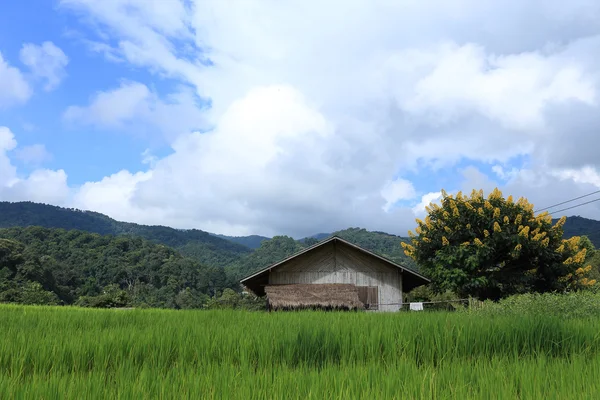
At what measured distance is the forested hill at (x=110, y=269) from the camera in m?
45.7

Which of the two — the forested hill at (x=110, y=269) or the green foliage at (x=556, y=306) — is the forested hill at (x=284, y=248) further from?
the green foliage at (x=556, y=306)

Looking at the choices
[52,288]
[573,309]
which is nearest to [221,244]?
[52,288]

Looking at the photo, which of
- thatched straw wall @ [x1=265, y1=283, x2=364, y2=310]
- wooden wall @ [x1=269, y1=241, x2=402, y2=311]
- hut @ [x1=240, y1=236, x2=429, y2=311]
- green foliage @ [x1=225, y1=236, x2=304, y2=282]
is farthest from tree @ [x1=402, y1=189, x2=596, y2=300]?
green foliage @ [x1=225, y1=236, x2=304, y2=282]

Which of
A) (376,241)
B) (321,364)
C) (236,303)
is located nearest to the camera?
(321,364)

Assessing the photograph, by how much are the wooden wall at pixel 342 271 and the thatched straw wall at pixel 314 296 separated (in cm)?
74

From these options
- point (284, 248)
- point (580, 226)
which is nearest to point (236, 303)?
point (284, 248)

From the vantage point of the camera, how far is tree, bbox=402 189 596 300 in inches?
734

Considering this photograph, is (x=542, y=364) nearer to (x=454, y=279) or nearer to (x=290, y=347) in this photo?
(x=290, y=347)

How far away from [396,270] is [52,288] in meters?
37.1

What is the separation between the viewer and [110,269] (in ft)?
189

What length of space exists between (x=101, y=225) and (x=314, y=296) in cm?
17247

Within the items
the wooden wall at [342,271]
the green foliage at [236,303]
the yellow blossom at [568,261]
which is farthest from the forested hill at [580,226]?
the wooden wall at [342,271]

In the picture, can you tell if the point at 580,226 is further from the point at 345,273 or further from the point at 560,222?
the point at 345,273

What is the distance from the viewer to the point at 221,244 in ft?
468
